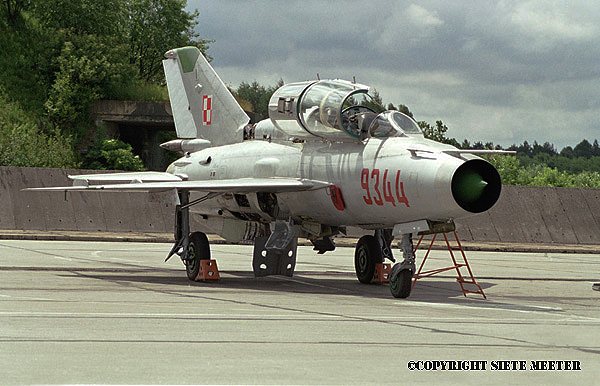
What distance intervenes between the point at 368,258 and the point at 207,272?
10.0 feet

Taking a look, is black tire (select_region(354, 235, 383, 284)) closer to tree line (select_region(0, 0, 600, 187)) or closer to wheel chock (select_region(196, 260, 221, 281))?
wheel chock (select_region(196, 260, 221, 281))

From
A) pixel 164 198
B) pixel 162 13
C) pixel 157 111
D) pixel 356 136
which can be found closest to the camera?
pixel 356 136

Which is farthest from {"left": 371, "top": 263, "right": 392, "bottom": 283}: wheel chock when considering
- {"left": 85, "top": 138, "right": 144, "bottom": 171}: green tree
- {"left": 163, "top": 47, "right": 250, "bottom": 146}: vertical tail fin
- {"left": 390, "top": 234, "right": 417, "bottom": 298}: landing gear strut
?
{"left": 85, "top": 138, "right": 144, "bottom": 171}: green tree

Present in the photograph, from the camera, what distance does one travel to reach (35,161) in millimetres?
39625

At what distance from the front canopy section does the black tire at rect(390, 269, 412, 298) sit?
96.9 inches

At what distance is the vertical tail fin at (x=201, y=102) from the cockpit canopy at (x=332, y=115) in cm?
323

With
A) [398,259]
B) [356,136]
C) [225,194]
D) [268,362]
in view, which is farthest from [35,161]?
[268,362]

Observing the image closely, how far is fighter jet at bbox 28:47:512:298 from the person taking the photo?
1219cm

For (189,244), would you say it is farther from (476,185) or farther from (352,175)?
(476,185)

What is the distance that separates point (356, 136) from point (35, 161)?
29043mm

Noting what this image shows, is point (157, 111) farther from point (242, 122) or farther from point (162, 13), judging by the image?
point (242, 122)

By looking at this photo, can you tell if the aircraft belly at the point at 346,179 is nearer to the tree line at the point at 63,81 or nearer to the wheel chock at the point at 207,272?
the wheel chock at the point at 207,272

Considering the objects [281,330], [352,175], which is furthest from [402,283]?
[281,330]

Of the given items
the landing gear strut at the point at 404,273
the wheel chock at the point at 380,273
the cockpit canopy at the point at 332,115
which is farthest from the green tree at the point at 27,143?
the landing gear strut at the point at 404,273
